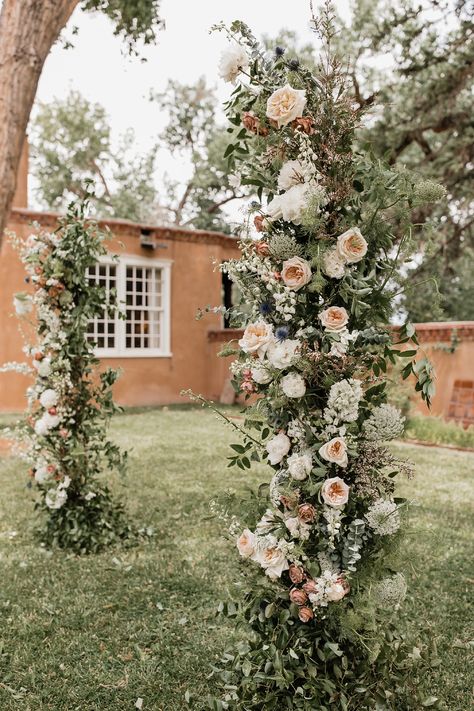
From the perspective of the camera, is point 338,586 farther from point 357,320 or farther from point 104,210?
point 104,210

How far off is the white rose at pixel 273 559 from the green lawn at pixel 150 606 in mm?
450

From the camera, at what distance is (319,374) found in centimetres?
202

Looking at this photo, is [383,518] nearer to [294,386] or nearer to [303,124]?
[294,386]

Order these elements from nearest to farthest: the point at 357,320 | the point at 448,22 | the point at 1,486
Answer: the point at 357,320 → the point at 1,486 → the point at 448,22

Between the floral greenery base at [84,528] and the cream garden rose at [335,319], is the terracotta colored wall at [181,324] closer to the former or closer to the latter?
the floral greenery base at [84,528]

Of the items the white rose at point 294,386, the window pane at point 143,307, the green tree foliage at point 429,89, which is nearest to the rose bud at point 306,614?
the white rose at point 294,386

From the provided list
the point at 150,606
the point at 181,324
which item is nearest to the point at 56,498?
the point at 150,606

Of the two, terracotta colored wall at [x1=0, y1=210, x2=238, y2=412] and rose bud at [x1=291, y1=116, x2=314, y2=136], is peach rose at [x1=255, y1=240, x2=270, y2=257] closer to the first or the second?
rose bud at [x1=291, y1=116, x2=314, y2=136]

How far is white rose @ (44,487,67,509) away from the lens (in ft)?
13.4

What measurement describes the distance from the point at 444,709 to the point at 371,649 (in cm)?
55

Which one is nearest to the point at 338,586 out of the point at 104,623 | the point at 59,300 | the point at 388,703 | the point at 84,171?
the point at 388,703

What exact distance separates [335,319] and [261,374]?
31 cm

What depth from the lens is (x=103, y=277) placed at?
41.3 feet

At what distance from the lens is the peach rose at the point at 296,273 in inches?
77.2
